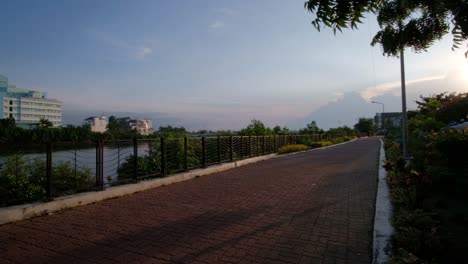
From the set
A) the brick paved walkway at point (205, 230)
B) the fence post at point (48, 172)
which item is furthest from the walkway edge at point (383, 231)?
the fence post at point (48, 172)

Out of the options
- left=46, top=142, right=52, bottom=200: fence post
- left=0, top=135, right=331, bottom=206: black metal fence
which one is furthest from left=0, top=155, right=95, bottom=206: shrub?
left=46, top=142, right=52, bottom=200: fence post

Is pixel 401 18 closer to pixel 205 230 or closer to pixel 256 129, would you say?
pixel 205 230

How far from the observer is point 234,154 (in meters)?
14.6

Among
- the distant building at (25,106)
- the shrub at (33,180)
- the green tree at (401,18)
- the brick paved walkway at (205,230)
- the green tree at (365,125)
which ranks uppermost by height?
the distant building at (25,106)

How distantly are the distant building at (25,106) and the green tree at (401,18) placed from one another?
112 metres

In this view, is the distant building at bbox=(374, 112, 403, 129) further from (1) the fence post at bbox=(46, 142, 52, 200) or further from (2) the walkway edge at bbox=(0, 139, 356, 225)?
(1) the fence post at bbox=(46, 142, 52, 200)

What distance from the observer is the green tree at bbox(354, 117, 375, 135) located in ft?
322

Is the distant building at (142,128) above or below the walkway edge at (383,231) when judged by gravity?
above

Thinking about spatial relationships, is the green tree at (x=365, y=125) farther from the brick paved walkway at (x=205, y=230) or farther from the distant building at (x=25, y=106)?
the distant building at (x=25, y=106)

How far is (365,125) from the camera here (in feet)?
328

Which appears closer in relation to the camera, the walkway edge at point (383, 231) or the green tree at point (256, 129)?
the walkway edge at point (383, 231)

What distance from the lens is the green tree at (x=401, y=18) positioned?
4.70 feet

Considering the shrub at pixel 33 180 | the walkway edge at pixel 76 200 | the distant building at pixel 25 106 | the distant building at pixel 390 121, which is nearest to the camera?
the walkway edge at pixel 76 200

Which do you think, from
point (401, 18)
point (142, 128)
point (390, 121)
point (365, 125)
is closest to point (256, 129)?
point (142, 128)
